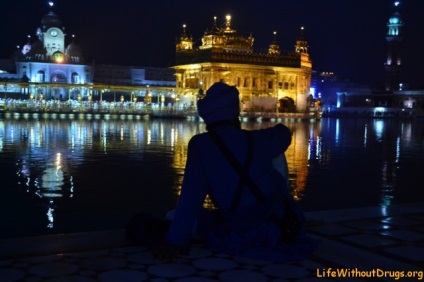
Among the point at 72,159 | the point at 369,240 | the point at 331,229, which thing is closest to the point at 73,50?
the point at 72,159

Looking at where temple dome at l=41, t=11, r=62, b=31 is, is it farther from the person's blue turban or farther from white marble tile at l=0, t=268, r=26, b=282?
white marble tile at l=0, t=268, r=26, b=282

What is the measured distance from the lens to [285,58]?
5675cm

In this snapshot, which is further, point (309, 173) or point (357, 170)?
point (357, 170)

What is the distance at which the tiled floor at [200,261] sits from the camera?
3729 mm

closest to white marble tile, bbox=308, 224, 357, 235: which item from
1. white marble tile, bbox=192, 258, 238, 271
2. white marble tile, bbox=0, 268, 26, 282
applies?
white marble tile, bbox=192, 258, 238, 271

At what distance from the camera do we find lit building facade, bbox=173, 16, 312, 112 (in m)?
51.9

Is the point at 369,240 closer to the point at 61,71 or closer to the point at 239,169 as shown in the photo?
the point at 239,169

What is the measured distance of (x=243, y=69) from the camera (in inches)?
2094

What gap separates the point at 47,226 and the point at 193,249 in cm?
247

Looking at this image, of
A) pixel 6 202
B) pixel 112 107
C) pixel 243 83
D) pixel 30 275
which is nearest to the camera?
pixel 30 275

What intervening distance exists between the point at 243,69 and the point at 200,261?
49779mm

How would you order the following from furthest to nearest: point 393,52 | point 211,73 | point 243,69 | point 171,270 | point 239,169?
point 393,52 → point 243,69 → point 211,73 → point 239,169 → point 171,270

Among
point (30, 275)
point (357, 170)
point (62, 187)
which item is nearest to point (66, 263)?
point (30, 275)

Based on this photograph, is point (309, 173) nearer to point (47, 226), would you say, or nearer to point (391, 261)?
point (47, 226)
